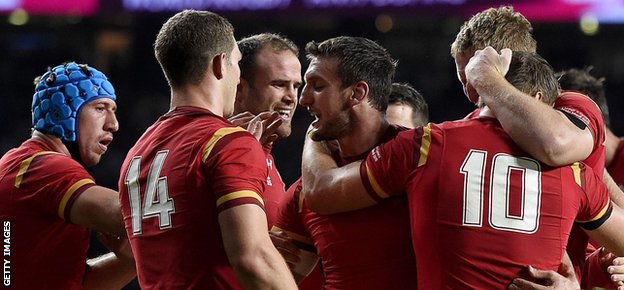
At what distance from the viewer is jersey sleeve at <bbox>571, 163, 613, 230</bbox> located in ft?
12.5

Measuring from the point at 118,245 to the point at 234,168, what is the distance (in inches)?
60.6

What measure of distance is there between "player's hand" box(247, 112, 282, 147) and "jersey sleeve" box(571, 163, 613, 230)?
1279mm

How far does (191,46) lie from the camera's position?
12.4 ft

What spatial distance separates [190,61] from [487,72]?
44.9 inches

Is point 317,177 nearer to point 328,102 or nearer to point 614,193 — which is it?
point 328,102

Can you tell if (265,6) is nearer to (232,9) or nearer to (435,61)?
(232,9)

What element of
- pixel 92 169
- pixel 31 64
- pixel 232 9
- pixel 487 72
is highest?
pixel 487 72

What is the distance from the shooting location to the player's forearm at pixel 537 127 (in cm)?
361

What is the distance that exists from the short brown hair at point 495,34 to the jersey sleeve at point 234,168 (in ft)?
4.04

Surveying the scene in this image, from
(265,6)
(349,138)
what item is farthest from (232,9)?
(349,138)

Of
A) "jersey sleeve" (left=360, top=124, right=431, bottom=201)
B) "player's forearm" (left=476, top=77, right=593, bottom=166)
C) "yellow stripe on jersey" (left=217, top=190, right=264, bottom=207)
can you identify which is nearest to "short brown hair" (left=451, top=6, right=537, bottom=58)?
"player's forearm" (left=476, top=77, right=593, bottom=166)

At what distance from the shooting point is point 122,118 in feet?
48.0

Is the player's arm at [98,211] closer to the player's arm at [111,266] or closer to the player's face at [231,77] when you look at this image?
the player's arm at [111,266]

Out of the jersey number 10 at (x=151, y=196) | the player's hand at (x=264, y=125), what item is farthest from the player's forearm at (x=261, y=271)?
the player's hand at (x=264, y=125)
